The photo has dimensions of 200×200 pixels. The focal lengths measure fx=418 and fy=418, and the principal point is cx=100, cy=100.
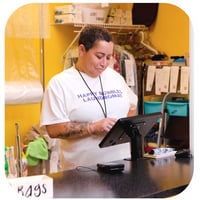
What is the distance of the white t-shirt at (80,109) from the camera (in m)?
2.15

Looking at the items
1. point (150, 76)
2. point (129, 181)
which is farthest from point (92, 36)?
point (150, 76)

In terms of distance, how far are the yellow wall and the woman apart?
4.80ft

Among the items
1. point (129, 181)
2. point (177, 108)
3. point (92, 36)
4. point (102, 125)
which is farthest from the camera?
point (177, 108)

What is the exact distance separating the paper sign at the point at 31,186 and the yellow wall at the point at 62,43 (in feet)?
7.31

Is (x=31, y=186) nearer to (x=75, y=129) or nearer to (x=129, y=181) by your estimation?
(x=129, y=181)

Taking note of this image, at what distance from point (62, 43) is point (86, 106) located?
2.06 metres

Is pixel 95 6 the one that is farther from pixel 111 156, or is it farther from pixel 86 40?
pixel 111 156

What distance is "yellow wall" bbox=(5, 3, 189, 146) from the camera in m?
3.71

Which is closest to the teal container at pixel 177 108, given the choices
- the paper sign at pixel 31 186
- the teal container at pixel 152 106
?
the teal container at pixel 152 106

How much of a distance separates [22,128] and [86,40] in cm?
171

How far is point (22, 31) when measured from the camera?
10.4 feet

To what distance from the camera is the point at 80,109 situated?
7.09 feet

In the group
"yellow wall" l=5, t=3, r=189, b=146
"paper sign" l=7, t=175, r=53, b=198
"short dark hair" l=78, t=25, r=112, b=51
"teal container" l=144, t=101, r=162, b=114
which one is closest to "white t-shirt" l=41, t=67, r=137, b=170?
"short dark hair" l=78, t=25, r=112, b=51

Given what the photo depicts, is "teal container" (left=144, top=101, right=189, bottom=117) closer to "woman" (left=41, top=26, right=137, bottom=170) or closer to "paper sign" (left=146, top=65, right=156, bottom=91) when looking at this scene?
"paper sign" (left=146, top=65, right=156, bottom=91)
